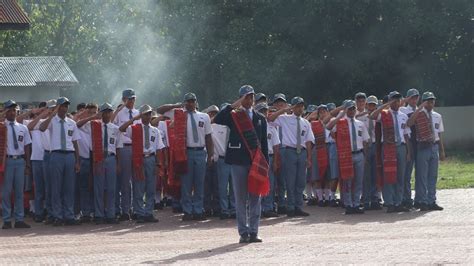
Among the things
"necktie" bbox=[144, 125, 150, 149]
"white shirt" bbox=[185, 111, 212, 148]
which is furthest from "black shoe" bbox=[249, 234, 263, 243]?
"necktie" bbox=[144, 125, 150, 149]

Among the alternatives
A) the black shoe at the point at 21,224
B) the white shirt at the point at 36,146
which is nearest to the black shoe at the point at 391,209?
the white shirt at the point at 36,146

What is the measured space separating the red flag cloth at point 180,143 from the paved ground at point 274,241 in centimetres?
98

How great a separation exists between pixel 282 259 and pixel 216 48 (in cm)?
3264

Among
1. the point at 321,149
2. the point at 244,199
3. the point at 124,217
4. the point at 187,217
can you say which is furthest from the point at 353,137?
the point at 244,199

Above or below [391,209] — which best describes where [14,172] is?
above

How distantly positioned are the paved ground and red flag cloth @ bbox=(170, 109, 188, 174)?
3.20ft

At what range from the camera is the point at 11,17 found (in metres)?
26.1

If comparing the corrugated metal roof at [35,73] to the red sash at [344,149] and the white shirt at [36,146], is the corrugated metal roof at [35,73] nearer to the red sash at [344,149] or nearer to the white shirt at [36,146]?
the white shirt at [36,146]

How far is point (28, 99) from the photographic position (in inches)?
1551

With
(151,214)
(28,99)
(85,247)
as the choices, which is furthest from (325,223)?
(28,99)

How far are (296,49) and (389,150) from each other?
23.6 metres

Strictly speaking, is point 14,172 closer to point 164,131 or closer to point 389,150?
point 164,131

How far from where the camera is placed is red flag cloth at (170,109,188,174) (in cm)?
2109

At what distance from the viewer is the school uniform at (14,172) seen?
66.3 feet
